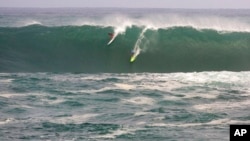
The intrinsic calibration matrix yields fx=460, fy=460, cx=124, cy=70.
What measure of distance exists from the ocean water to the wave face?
5 centimetres

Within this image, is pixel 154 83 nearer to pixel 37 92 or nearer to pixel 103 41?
pixel 37 92

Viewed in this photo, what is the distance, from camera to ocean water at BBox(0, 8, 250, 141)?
→ 38.3 feet

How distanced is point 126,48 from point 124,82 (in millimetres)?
6671

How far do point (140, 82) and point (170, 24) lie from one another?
11.7m

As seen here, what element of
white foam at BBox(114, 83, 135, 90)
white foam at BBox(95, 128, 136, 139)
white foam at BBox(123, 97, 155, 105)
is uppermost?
white foam at BBox(114, 83, 135, 90)

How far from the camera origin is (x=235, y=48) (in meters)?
26.0

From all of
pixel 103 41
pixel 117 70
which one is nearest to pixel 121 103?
pixel 117 70

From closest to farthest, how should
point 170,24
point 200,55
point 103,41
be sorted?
point 200,55
point 103,41
point 170,24

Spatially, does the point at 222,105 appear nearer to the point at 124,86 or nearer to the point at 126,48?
the point at 124,86

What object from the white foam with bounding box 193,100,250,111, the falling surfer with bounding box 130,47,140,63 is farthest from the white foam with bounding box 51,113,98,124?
the falling surfer with bounding box 130,47,140,63

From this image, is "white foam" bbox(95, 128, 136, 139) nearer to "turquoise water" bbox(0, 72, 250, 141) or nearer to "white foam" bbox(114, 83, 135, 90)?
"turquoise water" bbox(0, 72, 250, 141)

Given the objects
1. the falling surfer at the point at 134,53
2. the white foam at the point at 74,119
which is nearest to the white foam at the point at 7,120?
the white foam at the point at 74,119

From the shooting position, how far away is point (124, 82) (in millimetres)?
18641

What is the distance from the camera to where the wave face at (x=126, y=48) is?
2339 centimetres
